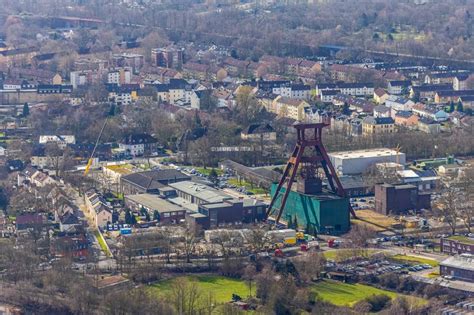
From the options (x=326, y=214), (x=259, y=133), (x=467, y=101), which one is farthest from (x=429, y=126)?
(x=326, y=214)

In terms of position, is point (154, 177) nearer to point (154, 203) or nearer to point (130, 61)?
point (154, 203)

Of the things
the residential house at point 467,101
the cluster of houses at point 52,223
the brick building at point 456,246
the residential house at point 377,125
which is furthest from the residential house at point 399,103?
the brick building at point 456,246

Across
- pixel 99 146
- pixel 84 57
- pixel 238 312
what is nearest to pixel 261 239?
pixel 238 312

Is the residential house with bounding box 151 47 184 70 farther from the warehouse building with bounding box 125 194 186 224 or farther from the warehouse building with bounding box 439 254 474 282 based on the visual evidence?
the warehouse building with bounding box 439 254 474 282

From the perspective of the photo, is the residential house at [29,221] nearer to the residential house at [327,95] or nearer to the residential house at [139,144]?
the residential house at [139,144]

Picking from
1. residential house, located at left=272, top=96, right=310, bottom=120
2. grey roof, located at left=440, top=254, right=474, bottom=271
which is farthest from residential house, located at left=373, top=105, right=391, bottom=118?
grey roof, located at left=440, top=254, right=474, bottom=271

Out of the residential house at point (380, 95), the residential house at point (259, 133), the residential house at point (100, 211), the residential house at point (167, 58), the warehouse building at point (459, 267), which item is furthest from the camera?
the residential house at point (167, 58)

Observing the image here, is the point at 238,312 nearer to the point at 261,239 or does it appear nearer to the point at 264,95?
the point at 261,239
